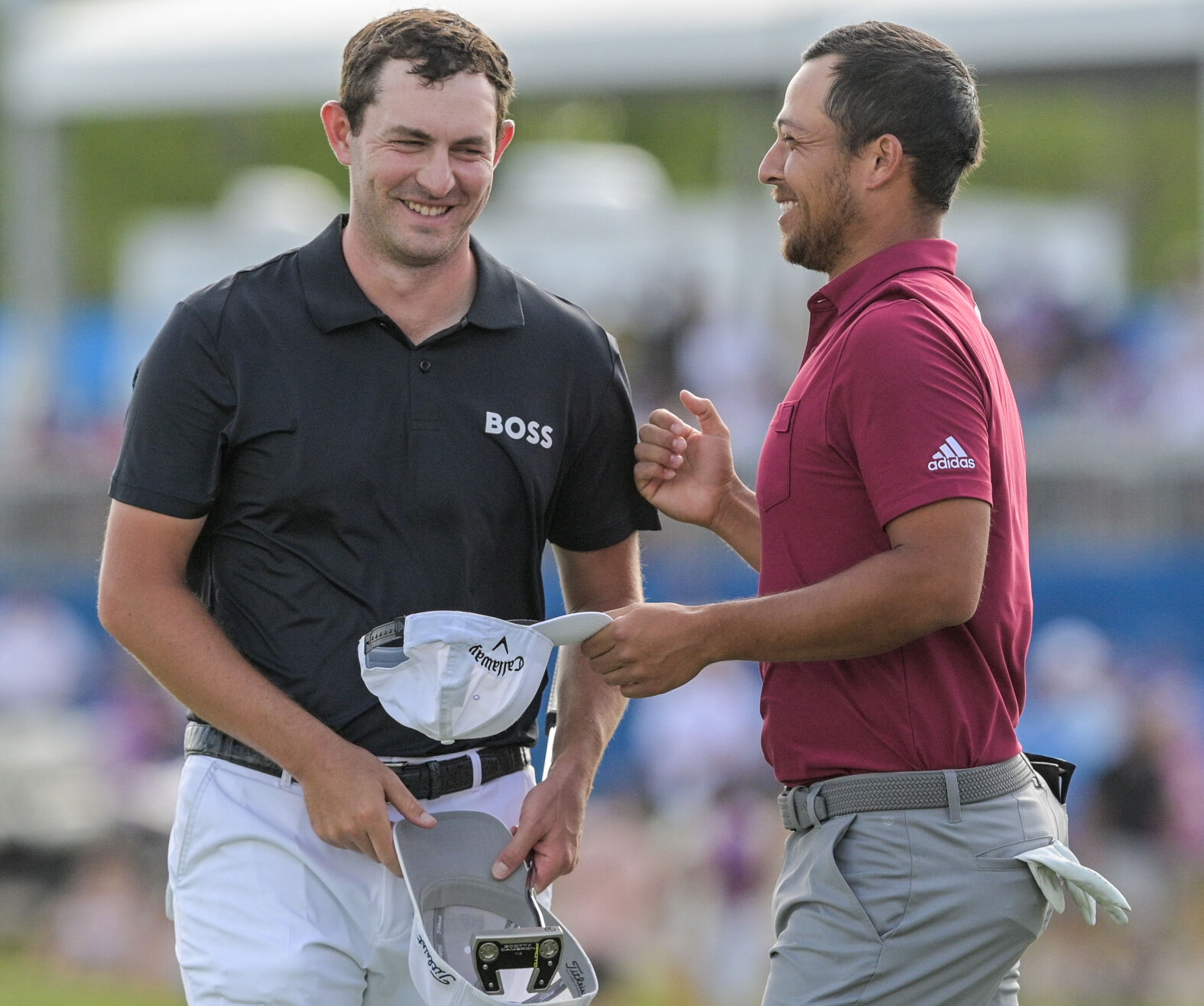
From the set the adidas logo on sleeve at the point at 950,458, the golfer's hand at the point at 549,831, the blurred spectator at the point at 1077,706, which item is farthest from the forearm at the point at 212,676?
the blurred spectator at the point at 1077,706

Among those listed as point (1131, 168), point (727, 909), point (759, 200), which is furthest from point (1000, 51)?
point (1131, 168)

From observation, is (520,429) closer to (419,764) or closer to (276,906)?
(419,764)

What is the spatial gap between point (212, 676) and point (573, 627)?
0.72 meters

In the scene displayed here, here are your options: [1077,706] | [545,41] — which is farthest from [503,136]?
[545,41]

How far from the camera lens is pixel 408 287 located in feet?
12.4

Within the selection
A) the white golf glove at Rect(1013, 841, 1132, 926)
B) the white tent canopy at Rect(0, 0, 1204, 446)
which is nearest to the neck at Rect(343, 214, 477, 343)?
the white golf glove at Rect(1013, 841, 1132, 926)

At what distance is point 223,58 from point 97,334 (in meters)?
5.93

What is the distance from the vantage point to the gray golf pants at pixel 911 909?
3330 mm

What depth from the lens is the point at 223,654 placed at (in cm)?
355

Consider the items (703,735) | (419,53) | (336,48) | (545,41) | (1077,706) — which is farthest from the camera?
(336,48)

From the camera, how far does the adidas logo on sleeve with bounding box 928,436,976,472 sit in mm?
3186

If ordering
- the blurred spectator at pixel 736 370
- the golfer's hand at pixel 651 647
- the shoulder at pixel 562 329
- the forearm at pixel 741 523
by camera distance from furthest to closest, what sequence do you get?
1. the blurred spectator at pixel 736 370
2. the forearm at pixel 741 523
3. the shoulder at pixel 562 329
4. the golfer's hand at pixel 651 647

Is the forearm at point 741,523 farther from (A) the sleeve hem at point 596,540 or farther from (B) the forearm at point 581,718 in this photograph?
(B) the forearm at point 581,718

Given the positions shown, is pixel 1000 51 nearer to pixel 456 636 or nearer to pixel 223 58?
pixel 223 58
